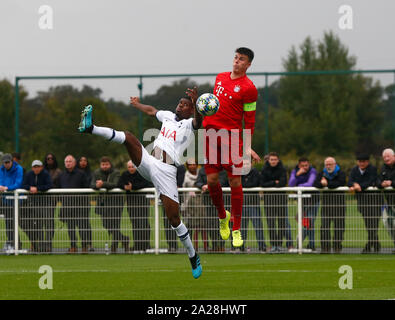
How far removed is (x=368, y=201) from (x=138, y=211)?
5.37 metres

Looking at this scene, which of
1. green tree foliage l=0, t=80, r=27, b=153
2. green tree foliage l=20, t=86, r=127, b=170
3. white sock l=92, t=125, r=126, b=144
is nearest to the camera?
white sock l=92, t=125, r=126, b=144

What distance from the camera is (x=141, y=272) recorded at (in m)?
17.0

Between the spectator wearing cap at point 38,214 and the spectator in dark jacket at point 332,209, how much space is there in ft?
21.0

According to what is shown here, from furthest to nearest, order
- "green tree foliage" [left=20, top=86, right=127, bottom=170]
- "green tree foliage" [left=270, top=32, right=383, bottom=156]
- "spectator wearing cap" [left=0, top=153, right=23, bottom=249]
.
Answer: "green tree foliage" [left=270, top=32, right=383, bottom=156] → "green tree foliage" [left=20, top=86, right=127, bottom=170] → "spectator wearing cap" [left=0, top=153, right=23, bottom=249]

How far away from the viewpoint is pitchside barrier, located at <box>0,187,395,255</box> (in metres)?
19.9

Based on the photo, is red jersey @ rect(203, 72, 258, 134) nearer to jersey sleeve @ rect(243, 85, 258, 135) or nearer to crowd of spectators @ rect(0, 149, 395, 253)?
jersey sleeve @ rect(243, 85, 258, 135)

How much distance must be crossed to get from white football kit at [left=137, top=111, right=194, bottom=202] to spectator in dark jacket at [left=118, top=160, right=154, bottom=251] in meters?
6.88

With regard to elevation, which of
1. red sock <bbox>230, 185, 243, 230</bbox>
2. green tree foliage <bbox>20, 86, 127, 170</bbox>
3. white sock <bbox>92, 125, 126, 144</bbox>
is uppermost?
green tree foliage <bbox>20, 86, 127, 170</bbox>

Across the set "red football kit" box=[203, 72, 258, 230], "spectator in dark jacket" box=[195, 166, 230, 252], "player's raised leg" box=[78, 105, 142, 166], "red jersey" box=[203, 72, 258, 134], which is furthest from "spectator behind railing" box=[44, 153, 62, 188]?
"red jersey" box=[203, 72, 258, 134]

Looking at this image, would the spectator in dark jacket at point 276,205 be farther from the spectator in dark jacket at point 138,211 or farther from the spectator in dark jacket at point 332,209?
the spectator in dark jacket at point 138,211

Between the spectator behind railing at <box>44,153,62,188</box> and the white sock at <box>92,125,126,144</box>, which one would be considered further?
the spectator behind railing at <box>44,153,62,188</box>

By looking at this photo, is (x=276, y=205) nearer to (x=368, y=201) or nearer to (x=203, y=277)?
(x=368, y=201)

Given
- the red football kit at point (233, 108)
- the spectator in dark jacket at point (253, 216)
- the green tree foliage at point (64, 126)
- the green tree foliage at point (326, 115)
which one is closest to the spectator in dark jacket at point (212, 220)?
the spectator in dark jacket at point (253, 216)

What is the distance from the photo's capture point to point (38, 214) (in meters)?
20.8
